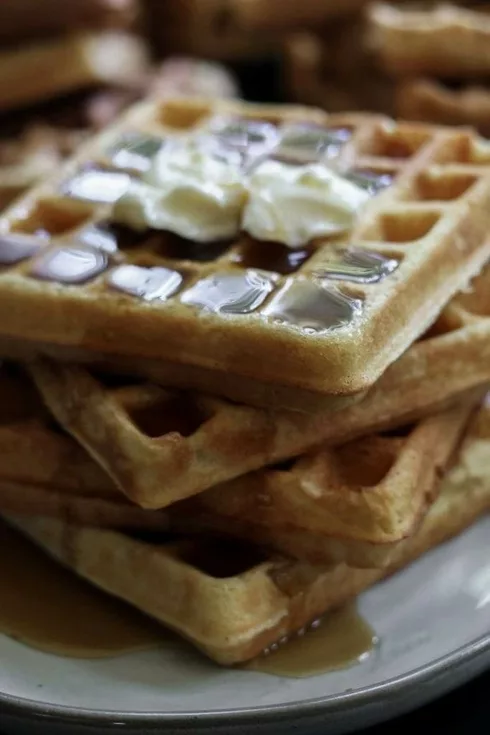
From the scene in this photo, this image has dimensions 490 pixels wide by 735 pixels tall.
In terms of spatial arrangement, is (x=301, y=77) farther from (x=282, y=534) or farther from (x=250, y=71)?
(x=282, y=534)

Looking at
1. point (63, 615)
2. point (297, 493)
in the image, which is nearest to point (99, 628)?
point (63, 615)

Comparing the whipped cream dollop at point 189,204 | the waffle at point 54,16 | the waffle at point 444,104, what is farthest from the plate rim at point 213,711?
the waffle at point 54,16

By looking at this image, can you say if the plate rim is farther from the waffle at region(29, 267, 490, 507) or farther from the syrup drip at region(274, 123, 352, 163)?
the syrup drip at region(274, 123, 352, 163)

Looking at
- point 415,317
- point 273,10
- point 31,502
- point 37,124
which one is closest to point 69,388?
point 31,502

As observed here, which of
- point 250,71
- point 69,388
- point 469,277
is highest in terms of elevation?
point 469,277

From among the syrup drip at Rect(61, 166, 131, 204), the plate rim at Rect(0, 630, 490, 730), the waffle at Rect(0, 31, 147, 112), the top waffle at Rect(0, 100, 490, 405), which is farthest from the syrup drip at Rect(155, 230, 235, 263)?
the waffle at Rect(0, 31, 147, 112)

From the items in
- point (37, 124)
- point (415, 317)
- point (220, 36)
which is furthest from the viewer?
point (220, 36)
